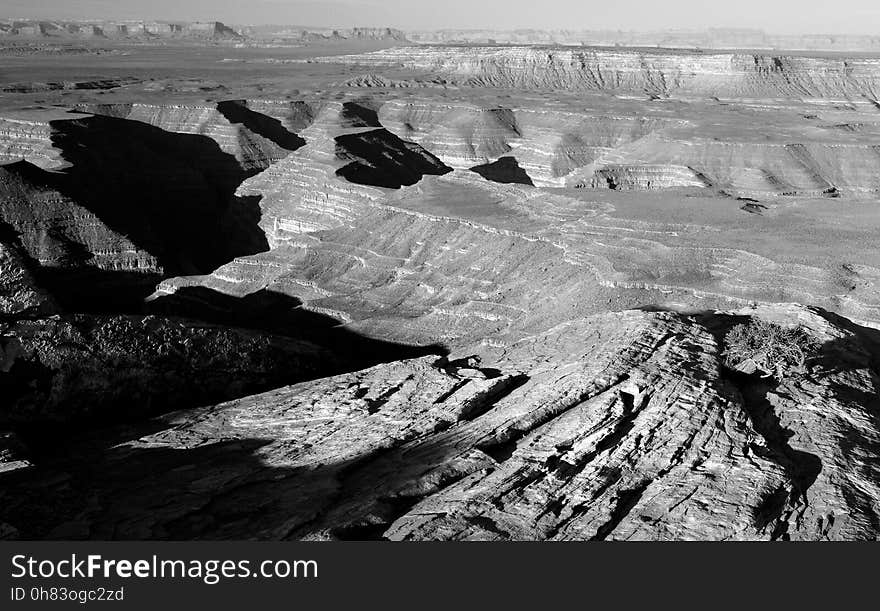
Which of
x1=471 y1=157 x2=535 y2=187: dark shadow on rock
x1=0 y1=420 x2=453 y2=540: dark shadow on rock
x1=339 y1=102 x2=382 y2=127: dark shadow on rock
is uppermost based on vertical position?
x1=339 y1=102 x2=382 y2=127: dark shadow on rock

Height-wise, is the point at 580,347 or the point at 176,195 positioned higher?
the point at 580,347

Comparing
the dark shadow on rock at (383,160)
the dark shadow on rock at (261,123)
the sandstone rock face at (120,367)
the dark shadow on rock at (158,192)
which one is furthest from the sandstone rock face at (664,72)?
the sandstone rock face at (120,367)

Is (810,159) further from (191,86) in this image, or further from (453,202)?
(191,86)

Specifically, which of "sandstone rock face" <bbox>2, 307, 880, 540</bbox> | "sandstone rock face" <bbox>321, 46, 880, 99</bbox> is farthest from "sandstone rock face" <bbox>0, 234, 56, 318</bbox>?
"sandstone rock face" <bbox>321, 46, 880, 99</bbox>

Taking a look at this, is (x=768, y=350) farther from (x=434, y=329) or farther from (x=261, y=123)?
(x=261, y=123)

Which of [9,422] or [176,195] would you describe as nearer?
[9,422]

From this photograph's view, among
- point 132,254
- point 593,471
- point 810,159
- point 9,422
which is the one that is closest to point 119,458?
point 9,422

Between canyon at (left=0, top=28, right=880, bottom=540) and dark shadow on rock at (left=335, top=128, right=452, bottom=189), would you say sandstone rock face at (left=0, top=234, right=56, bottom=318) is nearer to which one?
canyon at (left=0, top=28, right=880, bottom=540)
